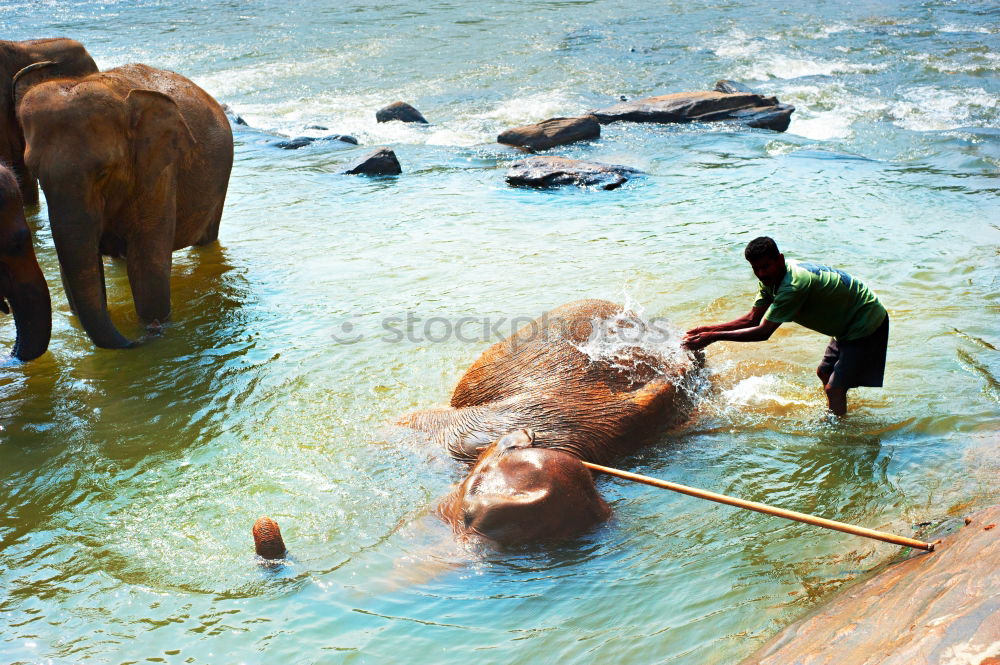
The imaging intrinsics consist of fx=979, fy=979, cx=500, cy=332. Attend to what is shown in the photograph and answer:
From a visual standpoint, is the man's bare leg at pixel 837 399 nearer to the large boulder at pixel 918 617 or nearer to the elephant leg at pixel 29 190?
the large boulder at pixel 918 617

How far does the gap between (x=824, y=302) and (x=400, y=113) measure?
483 inches

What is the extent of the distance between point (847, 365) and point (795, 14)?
22.0 meters

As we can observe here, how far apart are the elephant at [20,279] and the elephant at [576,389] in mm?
2735

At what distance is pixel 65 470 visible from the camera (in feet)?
19.9

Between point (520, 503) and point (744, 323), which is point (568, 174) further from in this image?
point (520, 503)

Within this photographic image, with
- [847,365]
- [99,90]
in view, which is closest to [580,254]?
[847,365]

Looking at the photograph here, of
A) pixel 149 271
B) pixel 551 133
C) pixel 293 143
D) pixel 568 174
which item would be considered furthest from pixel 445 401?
pixel 293 143

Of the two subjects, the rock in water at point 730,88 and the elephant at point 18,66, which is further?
the rock in water at point 730,88

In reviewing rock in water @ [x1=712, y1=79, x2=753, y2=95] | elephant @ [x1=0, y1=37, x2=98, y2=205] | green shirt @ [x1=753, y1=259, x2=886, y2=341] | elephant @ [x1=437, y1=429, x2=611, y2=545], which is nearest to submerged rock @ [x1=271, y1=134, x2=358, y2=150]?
elephant @ [x1=0, y1=37, x2=98, y2=205]

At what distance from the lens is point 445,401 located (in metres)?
6.92

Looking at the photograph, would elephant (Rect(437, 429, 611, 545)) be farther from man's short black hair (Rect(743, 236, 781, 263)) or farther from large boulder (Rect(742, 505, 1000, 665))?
man's short black hair (Rect(743, 236, 781, 263))

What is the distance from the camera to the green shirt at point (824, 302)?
237 inches

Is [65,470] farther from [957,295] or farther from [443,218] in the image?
[957,295]

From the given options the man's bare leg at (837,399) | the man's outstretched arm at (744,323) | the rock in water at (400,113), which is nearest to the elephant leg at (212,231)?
the man's outstretched arm at (744,323)
